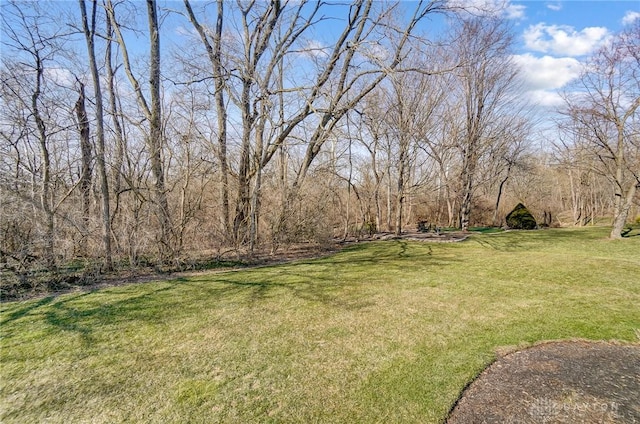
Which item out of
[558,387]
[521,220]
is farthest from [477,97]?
[558,387]

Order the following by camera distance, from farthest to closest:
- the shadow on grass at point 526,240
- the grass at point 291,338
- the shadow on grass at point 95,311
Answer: the shadow on grass at point 526,240
the shadow on grass at point 95,311
the grass at point 291,338

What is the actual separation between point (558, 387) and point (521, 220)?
13893 mm

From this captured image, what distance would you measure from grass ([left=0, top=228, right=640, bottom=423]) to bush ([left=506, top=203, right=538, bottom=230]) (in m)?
8.77

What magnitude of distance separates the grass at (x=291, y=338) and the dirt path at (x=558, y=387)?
148 millimetres

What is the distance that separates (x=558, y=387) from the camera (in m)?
2.39

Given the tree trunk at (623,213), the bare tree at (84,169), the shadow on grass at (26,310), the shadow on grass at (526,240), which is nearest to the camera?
the shadow on grass at (26,310)

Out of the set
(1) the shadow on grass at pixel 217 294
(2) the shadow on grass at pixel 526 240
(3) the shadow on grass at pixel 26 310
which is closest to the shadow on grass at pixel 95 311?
(1) the shadow on grass at pixel 217 294

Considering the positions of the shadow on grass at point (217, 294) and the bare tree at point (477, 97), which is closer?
the shadow on grass at point (217, 294)

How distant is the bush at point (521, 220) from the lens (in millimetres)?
13875

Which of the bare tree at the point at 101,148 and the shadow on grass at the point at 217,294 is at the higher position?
the bare tree at the point at 101,148

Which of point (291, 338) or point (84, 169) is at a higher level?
point (84, 169)

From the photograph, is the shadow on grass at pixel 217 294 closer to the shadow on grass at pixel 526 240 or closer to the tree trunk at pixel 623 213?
the shadow on grass at pixel 526 240

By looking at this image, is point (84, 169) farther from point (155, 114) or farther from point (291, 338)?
point (291, 338)

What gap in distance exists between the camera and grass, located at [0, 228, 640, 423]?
2.18 m
